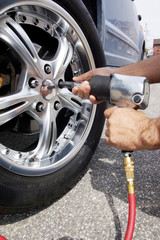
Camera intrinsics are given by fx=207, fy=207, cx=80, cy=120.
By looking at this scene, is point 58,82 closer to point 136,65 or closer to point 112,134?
point 136,65

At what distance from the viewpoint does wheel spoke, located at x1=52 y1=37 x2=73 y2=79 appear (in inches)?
44.1

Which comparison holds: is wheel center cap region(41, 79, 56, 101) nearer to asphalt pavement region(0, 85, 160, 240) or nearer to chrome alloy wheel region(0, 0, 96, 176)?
chrome alloy wheel region(0, 0, 96, 176)

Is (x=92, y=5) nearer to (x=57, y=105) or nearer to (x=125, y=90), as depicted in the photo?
(x=57, y=105)

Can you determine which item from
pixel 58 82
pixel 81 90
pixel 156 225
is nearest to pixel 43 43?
pixel 58 82

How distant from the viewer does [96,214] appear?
0.95 meters

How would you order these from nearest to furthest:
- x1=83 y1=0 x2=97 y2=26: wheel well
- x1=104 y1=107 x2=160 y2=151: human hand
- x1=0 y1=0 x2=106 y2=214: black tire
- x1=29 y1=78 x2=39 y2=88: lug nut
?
x1=104 y1=107 x2=160 y2=151: human hand → x1=0 y1=0 x2=106 y2=214: black tire → x1=29 y1=78 x2=39 y2=88: lug nut → x1=83 y1=0 x2=97 y2=26: wheel well

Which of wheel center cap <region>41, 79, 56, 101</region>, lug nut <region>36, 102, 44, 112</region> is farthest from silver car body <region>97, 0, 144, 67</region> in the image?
lug nut <region>36, 102, 44, 112</region>

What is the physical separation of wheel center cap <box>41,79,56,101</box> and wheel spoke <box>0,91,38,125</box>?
5cm

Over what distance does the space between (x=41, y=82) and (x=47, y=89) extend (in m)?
0.05

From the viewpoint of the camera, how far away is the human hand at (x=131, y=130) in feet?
2.12

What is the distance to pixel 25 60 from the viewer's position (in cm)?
95

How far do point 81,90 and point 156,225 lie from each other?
2.20 ft

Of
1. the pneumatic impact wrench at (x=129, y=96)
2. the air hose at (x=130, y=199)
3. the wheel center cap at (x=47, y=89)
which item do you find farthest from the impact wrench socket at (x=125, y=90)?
the wheel center cap at (x=47, y=89)

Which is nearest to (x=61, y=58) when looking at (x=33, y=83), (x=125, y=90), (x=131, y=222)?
(x=33, y=83)
